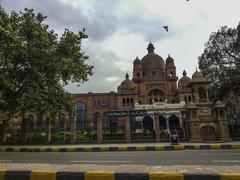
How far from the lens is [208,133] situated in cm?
2017

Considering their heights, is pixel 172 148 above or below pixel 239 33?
below

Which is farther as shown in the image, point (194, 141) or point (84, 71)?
point (84, 71)

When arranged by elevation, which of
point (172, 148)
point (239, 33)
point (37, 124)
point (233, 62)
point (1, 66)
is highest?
point (239, 33)

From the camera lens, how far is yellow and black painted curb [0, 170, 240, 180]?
4.22 meters

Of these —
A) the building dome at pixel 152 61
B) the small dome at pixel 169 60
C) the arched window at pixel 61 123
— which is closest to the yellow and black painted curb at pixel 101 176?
the arched window at pixel 61 123

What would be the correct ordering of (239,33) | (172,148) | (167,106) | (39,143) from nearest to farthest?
(172,148) → (39,143) → (239,33) → (167,106)

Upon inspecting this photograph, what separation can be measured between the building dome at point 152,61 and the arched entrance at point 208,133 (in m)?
39.8

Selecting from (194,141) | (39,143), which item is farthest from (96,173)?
(39,143)

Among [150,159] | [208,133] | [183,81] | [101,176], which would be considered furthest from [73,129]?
[183,81]

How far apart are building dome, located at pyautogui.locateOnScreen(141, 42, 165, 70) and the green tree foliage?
39276 mm

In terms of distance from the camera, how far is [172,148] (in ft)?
52.3

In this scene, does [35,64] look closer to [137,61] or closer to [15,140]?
[15,140]

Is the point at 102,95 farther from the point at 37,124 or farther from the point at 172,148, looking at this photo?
the point at 172,148

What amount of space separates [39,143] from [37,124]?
6.45 feet
